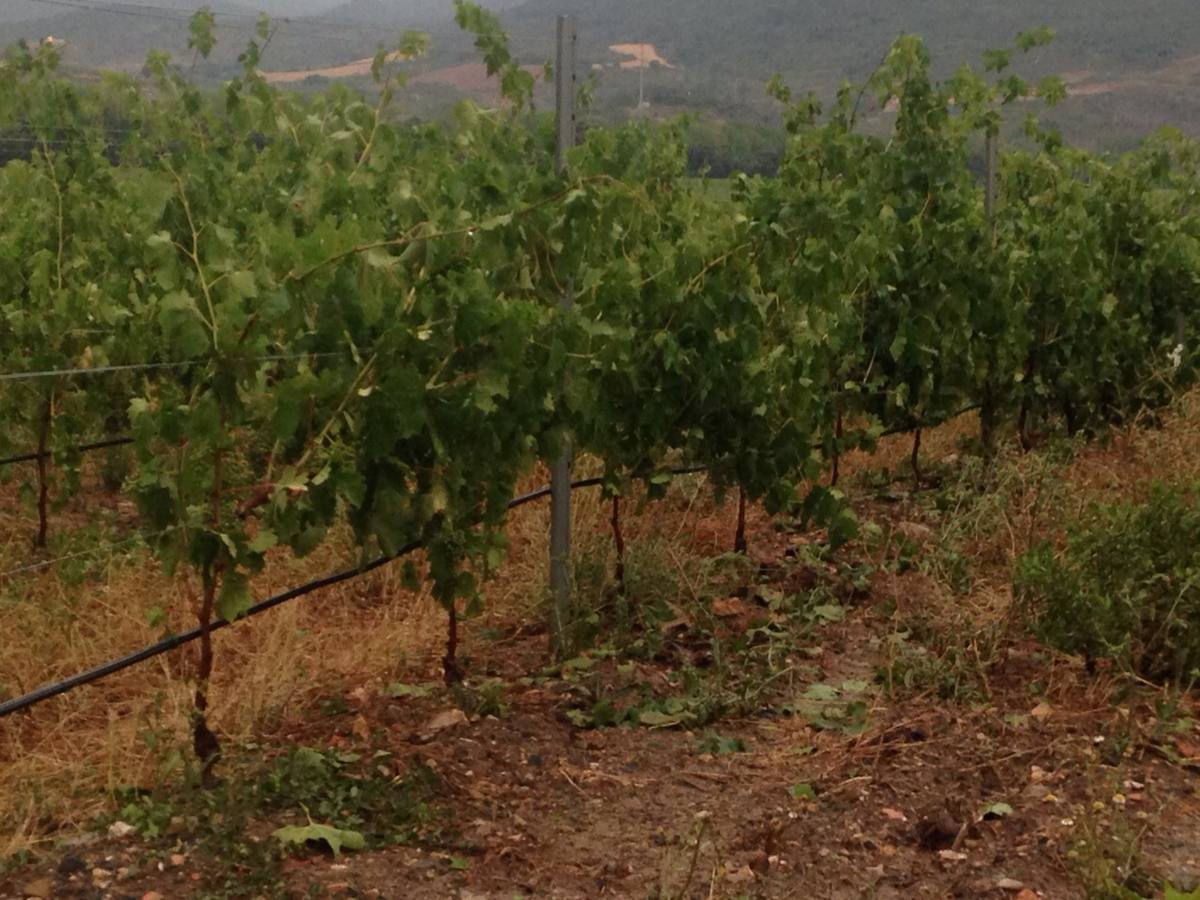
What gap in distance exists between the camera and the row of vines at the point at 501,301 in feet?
13.1

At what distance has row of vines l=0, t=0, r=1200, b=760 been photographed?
4004mm

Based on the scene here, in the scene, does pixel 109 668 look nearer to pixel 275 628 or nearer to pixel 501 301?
pixel 275 628

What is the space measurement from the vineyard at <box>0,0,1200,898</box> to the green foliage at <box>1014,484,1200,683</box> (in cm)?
3

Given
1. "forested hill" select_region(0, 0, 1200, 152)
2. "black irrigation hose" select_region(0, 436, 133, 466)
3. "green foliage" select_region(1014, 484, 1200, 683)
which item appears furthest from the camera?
"forested hill" select_region(0, 0, 1200, 152)

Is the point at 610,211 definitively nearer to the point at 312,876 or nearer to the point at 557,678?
the point at 557,678

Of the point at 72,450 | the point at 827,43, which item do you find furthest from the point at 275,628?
the point at 827,43

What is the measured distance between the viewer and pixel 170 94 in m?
10.5

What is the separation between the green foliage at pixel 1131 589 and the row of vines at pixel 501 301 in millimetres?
1277

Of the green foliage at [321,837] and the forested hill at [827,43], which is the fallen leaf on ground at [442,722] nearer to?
the green foliage at [321,837]

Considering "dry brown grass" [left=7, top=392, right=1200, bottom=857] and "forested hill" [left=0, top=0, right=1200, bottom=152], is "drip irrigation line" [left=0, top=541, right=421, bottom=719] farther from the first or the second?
"forested hill" [left=0, top=0, right=1200, bottom=152]

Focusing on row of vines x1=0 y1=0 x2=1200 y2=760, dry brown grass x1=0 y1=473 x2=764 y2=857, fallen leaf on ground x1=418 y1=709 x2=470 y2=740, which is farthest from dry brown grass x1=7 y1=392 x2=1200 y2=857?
fallen leaf on ground x1=418 y1=709 x2=470 y2=740

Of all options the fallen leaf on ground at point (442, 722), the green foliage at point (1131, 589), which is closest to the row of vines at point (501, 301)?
the fallen leaf on ground at point (442, 722)

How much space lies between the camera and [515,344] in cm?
429

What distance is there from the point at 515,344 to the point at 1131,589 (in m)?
2.11
